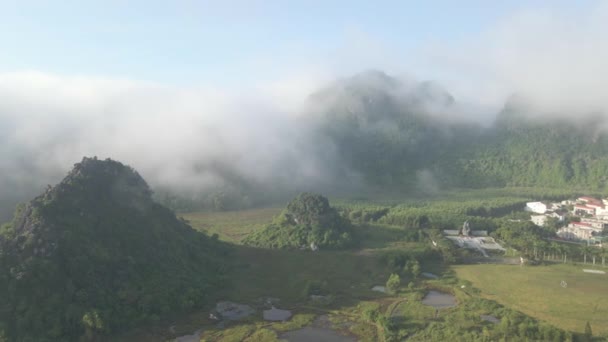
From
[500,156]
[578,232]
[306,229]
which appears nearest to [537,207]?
[578,232]

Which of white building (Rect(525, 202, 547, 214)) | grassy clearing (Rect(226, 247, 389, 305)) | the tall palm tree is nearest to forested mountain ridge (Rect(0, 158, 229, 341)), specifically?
grassy clearing (Rect(226, 247, 389, 305))

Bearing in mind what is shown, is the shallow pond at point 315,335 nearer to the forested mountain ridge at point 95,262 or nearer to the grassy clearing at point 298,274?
the grassy clearing at point 298,274

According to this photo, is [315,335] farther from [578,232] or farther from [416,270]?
[578,232]

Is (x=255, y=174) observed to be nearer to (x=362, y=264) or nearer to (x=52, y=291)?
(x=362, y=264)

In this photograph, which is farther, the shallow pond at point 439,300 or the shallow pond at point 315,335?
the shallow pond at point 439,300

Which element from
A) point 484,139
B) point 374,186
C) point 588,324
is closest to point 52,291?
point 588,324

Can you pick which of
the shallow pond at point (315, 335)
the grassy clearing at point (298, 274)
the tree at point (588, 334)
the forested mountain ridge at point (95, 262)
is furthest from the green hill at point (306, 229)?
the tree at point (588, 334)
